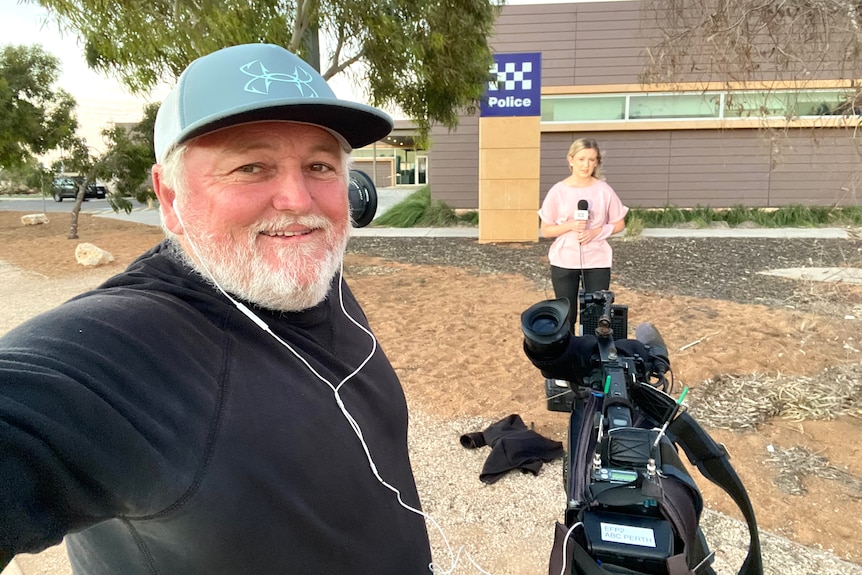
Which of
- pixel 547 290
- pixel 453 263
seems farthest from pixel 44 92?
pixel 547 290

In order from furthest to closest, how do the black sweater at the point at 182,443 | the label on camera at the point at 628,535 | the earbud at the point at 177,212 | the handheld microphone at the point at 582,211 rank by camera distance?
1. the handheld microphone at the point at 582,211
2. the earbud at the point at 177,212
3. the label on camera at the point at 628,535
4. the black sweater at the point at 182,443

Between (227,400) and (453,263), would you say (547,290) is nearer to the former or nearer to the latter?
(453,263)

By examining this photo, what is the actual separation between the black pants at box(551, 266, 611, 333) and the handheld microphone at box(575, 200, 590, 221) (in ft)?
1.37

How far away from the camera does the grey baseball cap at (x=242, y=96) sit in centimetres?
110

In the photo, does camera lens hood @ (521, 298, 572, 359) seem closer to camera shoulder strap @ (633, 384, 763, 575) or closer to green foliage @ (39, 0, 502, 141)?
camera shoulder strap @ (633, 384, 763, 575)

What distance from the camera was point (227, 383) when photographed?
102cm

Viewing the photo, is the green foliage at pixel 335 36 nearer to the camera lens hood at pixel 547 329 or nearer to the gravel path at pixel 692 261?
the gravel path at pixel 692 261

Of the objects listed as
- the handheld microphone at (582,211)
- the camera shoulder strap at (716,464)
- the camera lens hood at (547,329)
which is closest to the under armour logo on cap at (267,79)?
the camera lens hood at (547,329)

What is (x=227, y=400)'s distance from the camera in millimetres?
993

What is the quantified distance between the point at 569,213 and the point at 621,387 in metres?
3.40

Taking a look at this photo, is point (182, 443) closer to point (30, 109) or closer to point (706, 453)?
point (706, 453)

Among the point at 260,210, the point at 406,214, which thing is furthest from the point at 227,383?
the point at 406,214

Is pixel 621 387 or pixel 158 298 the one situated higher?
pixel 158 298

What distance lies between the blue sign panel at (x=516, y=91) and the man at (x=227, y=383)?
9.82 m
